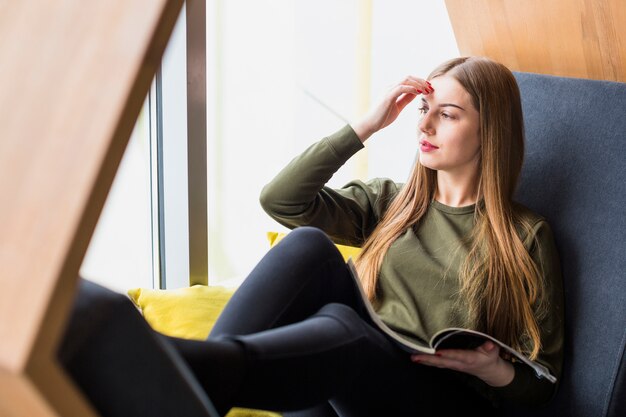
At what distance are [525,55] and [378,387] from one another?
3.26 ft

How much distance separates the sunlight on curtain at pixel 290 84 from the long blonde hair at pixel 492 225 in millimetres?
1049

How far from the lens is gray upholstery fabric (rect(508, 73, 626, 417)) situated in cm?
A: 165

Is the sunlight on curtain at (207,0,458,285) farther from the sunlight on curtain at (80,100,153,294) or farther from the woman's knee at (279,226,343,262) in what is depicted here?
the woman's knee at (279,226,343,262)

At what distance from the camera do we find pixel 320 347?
1313 mm

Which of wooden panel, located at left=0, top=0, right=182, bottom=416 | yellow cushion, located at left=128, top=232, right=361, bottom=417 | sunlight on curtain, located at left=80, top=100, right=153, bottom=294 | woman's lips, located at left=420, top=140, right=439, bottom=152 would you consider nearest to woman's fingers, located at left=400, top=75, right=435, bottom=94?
woman's lips, located at left=420, top=140, right=439, bottom=152

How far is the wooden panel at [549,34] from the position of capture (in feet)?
6.23

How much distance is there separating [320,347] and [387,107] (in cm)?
75

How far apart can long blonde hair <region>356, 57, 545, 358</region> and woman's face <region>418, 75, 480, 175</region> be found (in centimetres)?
2

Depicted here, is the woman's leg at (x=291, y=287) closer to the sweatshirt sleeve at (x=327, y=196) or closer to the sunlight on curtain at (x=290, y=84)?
the sweatshirt sleeve at (x=327, y=196)

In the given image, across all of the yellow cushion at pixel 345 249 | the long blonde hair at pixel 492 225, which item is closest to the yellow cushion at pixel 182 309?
the yellow cushion at pixel 345 249

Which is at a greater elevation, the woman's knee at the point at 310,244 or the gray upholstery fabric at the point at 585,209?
the woman's knee at the point at 310,244

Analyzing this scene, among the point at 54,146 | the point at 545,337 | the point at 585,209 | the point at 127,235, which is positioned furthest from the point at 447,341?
the point at 127,235

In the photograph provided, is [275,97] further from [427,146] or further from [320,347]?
[320,347]

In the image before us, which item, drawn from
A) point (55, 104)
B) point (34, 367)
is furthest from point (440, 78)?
point (34, 367)
